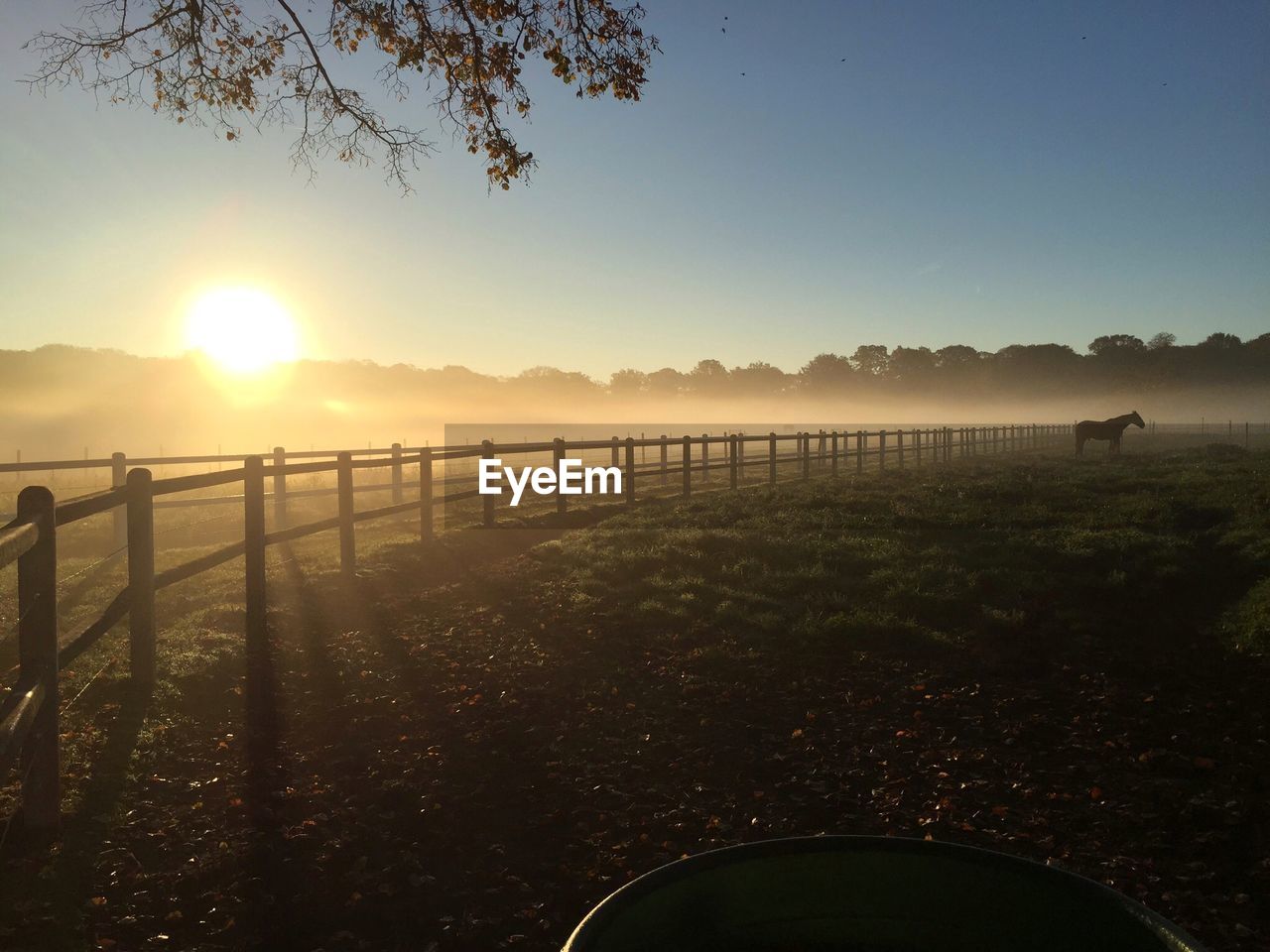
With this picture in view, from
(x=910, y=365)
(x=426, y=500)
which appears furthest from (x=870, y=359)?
(x=426, y=500)

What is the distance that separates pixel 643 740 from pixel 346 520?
7166 millimetres

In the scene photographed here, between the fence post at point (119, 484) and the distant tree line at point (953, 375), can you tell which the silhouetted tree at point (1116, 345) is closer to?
the distant tree line at point (953, 375)

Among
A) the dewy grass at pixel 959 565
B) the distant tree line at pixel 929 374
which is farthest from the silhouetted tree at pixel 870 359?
the dewy grass at pixel 959 565

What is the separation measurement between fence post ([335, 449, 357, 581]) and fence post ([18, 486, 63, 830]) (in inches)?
279

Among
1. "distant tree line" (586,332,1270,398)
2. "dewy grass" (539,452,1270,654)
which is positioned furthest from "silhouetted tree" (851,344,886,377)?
"dewy grass" (539,452,1270,654)

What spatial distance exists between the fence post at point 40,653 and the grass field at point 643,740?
0.22 meters

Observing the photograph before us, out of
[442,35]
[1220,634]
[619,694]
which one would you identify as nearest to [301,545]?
[442,35]

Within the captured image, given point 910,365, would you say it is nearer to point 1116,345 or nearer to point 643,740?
point 1116,345

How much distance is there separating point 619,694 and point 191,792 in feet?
9.89

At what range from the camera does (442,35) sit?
9.86 meters

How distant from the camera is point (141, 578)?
21.6 feet

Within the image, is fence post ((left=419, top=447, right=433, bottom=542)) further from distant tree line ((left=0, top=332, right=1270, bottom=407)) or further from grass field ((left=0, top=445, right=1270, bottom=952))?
distant tree line ((left=0, top=332, right=1270, bottom=407))

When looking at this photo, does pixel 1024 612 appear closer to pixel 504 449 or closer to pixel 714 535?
pixel 714 535

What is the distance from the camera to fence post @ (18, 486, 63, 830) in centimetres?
420
